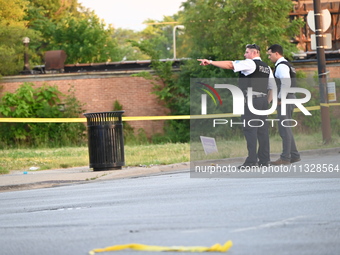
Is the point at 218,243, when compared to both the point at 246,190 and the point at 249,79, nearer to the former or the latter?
the point at 246,190

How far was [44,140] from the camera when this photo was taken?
Result: 107 feet

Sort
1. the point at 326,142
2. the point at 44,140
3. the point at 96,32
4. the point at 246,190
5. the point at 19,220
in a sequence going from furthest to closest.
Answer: the point at 96,32 < the point at 44,140 < the point at 326,142 < the point at 246,190 < the point at 19,220

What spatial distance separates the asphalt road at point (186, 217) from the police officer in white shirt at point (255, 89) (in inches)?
70.8

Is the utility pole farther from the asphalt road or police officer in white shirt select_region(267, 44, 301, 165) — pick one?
the asphalt road

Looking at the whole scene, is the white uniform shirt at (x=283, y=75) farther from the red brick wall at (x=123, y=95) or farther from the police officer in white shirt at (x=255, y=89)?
the red brick wall at (x=123, y=95)

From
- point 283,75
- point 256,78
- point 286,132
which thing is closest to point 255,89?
point 256,78

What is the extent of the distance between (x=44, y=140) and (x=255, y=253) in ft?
89.0

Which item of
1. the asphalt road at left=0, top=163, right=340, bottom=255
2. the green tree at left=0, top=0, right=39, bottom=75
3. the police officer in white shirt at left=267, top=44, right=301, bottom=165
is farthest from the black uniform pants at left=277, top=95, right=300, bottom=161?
the green tree at left=0, top=0, right=39, bottom=75

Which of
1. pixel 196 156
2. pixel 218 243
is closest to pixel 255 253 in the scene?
pixel 218 243

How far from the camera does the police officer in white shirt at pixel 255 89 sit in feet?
44.8

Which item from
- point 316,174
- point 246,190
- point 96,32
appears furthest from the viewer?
point 96,32

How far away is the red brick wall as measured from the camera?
110ft

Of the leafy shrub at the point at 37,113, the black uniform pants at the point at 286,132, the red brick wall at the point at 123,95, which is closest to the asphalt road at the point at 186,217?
the black uniform pants at the point at 286,132

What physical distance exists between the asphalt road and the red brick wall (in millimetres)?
20977
